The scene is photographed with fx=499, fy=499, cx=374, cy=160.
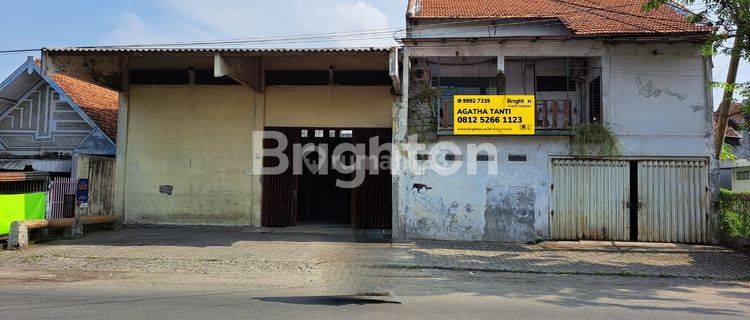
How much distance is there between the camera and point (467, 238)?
41.1ft

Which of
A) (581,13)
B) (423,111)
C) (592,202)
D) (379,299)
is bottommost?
(379,299)

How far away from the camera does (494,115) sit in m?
12.5

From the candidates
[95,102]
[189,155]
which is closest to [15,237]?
[189,155]

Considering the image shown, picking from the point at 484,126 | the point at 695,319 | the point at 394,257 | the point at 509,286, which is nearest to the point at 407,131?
the point at 484,126

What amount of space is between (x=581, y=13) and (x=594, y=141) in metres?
5.00

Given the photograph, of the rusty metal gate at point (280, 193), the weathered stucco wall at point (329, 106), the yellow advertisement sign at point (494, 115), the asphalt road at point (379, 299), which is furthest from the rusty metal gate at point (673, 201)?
the rusty metal gate at point (280, 193)

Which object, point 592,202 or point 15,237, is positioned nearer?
point 15,237

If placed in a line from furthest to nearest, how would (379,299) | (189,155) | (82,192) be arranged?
(189,155) → (82,192) → (379,299)

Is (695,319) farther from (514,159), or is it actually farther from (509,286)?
(514,159)

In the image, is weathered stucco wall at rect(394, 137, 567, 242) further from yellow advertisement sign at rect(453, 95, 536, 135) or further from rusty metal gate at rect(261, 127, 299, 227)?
rusty metal gate at rect(261, 127, 299, 227)

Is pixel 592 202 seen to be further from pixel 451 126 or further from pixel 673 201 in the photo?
pixel 451 126

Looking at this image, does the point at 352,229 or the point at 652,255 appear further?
the point at 352,229

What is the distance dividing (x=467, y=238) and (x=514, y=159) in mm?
2314

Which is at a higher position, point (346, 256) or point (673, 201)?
point (673, 201)
